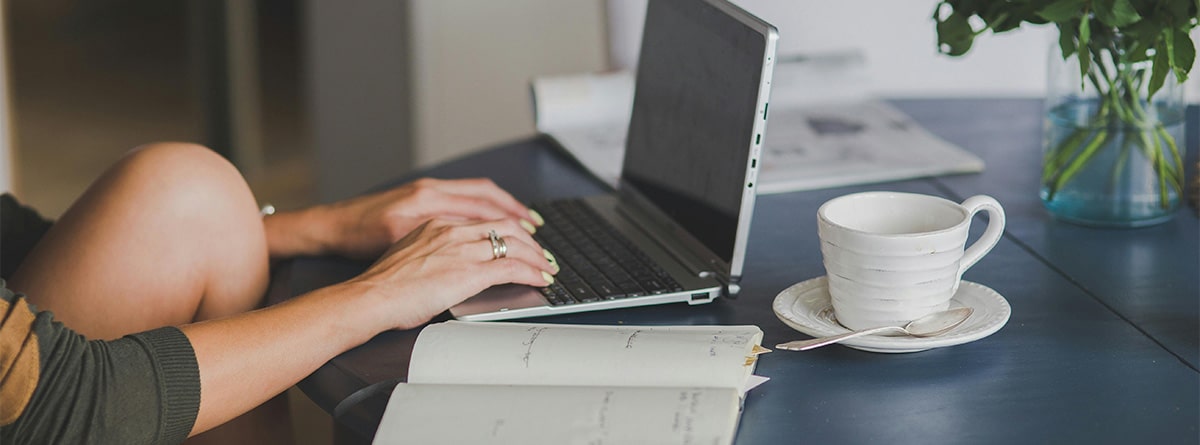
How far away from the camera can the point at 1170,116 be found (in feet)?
3.67

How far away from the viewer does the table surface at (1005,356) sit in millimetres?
756

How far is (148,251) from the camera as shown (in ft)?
3.30

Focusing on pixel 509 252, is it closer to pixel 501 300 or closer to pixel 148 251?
pixel 501 300

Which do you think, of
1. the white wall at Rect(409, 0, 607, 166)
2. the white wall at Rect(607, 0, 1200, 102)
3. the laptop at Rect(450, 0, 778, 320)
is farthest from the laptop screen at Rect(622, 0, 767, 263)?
the white wall at Rect(409, 0, 607, 166)

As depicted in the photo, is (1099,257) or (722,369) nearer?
(722,369)

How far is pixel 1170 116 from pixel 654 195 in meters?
0.47

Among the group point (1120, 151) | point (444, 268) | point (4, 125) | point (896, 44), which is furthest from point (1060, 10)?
point (4, 125)

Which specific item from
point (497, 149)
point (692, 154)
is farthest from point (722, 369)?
point (497, 149)

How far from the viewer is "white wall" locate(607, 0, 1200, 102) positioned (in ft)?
6.33

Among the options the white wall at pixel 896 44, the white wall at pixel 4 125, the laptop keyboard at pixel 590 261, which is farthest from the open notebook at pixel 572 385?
the white wall at pixel 4 125

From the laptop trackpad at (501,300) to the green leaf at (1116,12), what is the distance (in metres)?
0.50

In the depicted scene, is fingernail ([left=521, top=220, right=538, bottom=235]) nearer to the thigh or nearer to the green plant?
the thigh

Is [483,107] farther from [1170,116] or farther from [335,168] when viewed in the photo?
[1170,116]

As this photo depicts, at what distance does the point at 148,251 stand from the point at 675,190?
45 cm
